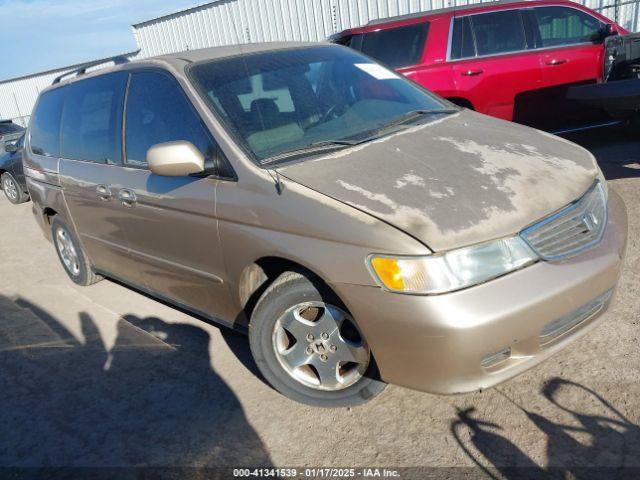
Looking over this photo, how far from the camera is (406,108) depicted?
3.34 metres

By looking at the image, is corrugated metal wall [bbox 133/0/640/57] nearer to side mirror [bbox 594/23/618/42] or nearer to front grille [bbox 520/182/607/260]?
side mirror [bbox 594/23/618/42]

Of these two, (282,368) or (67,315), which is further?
(67,315)

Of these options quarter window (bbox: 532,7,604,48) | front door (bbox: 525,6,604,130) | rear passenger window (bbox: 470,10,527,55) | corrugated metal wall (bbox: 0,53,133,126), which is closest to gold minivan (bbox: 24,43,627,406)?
rear passenger window (bbox: 470,10,527,55)

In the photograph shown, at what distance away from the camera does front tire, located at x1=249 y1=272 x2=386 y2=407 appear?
243cm

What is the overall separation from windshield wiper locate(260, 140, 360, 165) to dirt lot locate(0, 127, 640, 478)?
1.23 meters

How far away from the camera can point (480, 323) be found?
2.03 meters

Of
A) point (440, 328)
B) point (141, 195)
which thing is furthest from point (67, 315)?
point (440, 328)

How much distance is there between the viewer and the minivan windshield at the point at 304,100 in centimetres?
281

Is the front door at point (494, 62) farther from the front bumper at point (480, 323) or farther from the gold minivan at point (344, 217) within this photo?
the front bumper at point (480, 323)

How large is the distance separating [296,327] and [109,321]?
2014mm

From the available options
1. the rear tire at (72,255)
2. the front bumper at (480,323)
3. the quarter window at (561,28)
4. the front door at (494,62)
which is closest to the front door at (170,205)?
the front bumper at (480,323)

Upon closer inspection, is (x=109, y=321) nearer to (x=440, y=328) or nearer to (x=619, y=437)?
(x=440, y=328)

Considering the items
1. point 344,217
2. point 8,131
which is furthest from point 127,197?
point 8,131

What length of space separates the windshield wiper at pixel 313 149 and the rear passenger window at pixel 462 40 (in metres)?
4.03
